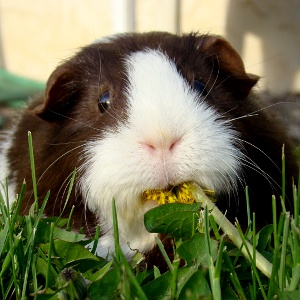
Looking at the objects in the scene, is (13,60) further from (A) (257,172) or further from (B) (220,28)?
(A) (257,172)

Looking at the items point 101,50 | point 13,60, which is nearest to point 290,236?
point 101,50

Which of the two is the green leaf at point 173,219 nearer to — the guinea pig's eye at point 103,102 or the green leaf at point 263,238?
the green leaf at point 263,238

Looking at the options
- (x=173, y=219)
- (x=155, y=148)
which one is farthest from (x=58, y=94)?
(x=173, y=219)

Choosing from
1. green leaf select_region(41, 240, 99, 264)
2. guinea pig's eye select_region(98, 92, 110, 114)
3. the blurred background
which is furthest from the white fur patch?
the blurred background

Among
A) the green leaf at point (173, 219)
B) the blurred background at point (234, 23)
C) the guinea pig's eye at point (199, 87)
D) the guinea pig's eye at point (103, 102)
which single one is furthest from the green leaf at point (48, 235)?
the blurred background at point (234, 23)

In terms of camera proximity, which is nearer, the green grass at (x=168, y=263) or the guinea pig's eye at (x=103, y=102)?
the green grass at (x=168, y=263)

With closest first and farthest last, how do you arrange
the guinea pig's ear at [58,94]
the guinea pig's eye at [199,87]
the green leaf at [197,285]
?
the green leaf at [197,285] < the guinea pig's eye at [199,87] < the guinea pig's ear at [58,94]
